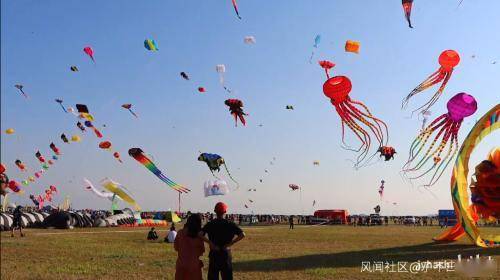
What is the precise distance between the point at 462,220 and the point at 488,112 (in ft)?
16.7

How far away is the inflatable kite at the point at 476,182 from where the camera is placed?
22109 millimetres

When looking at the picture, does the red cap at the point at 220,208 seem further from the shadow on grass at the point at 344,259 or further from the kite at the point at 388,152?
the kite at the point at 388,152

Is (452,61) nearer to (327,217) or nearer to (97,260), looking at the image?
(97,260)

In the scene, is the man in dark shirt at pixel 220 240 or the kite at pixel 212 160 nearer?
the man in dark shirt at pixel 220 240

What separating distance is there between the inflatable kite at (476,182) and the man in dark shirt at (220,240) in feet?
54.9

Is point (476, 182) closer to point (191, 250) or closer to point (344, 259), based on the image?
point (344, 259)

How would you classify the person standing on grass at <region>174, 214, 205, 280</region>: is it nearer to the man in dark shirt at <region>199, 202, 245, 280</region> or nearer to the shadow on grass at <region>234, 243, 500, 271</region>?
the man in dark shirt at <region>199, 202, 245, 280</region>

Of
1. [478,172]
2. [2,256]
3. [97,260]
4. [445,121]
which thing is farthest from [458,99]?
[2,256]

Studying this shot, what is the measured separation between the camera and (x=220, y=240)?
29.7 feet

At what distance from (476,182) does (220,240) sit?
1764 centimetres

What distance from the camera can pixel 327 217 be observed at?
75.6 metres

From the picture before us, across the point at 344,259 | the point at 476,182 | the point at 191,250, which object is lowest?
the point at 344,259

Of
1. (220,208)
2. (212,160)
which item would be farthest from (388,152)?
(220,208)

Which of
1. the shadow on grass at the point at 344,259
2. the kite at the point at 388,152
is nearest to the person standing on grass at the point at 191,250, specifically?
the shadow on grass at the point at 344,259
